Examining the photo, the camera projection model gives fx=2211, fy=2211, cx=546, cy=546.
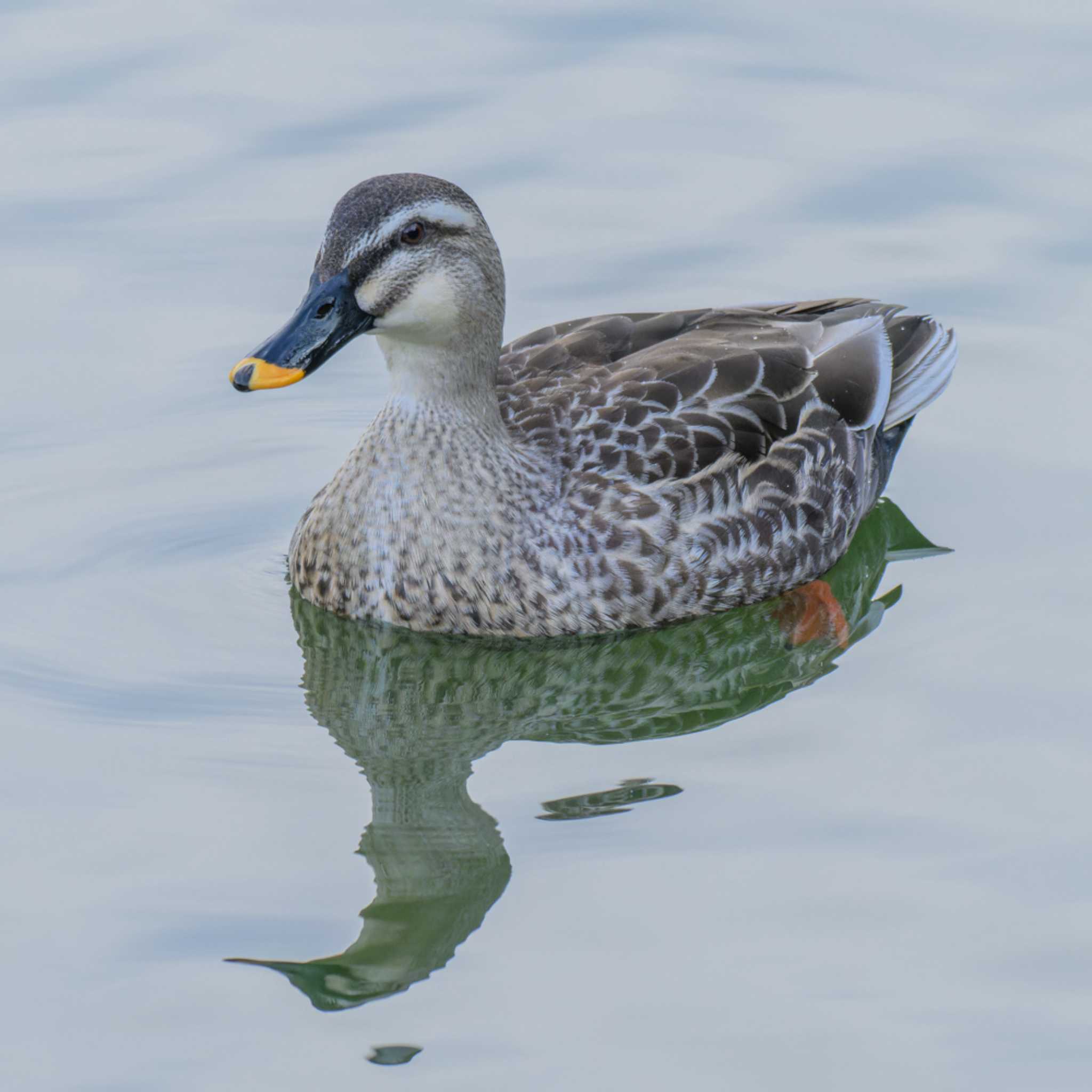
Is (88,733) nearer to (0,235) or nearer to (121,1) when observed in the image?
(0,235)

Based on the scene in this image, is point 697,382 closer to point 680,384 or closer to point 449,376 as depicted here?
point 680,384

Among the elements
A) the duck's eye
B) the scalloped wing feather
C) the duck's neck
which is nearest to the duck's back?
the scalloped wing feather

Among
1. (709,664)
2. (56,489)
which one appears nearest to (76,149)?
(56,489)

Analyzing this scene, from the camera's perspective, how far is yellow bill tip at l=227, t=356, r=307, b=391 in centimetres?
819

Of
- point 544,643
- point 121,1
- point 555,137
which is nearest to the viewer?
point 544,643

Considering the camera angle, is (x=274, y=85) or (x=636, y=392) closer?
(x=636, y=392)

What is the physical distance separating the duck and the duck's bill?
0.05 feet

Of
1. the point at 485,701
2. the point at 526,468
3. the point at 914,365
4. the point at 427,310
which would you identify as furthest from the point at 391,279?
the point at 914,365

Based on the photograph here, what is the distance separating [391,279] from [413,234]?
211 millimetres

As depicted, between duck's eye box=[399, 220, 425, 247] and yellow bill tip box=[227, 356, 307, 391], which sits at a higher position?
duck's eye box=[399, 220, 425, 247]

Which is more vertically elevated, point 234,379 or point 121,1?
point 121,1

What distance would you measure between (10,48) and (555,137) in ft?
11.4

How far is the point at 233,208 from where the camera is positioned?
12.2m

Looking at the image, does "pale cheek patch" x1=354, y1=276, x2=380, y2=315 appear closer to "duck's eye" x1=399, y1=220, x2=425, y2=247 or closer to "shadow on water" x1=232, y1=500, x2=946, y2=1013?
"duck's eye" x1=399, y1=220, x2=425, y2=247
